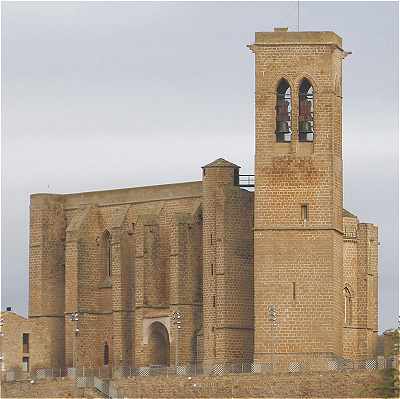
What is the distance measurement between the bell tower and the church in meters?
0.05

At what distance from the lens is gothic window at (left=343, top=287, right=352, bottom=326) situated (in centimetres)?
14662

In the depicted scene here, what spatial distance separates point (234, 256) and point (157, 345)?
9.67 meters

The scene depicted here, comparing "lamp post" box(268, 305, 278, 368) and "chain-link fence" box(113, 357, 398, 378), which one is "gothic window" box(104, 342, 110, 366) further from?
"lamp post" box(268, 305, 278, 368)

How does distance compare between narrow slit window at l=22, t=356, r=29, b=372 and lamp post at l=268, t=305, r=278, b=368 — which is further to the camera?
narrow slit window at l=22, t=356, r=29, b=372

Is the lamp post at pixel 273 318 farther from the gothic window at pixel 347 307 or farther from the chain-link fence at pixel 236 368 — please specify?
the gothic window at pixel 347 307

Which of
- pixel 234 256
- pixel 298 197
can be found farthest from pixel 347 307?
pixel 298 197

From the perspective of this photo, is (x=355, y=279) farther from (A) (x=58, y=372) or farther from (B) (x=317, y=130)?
(A) (x=58, y=372)

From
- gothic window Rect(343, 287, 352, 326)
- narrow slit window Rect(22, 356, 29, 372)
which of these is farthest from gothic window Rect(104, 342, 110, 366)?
gothic window Rect(343, 287, 352, 326)

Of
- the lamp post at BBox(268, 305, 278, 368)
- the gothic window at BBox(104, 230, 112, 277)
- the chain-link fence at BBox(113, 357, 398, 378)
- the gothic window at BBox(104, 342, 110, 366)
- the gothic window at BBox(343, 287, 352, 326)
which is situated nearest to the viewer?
the chain-link fence at BBox(113, 357, 398, 378)

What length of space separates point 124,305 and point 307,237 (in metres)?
18.0

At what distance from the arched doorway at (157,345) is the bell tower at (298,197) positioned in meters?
12.6

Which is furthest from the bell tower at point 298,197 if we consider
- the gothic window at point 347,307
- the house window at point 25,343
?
the house window at point 25,343

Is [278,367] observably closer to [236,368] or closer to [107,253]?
[236,368]

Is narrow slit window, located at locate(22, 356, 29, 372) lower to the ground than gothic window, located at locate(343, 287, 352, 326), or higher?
lower
